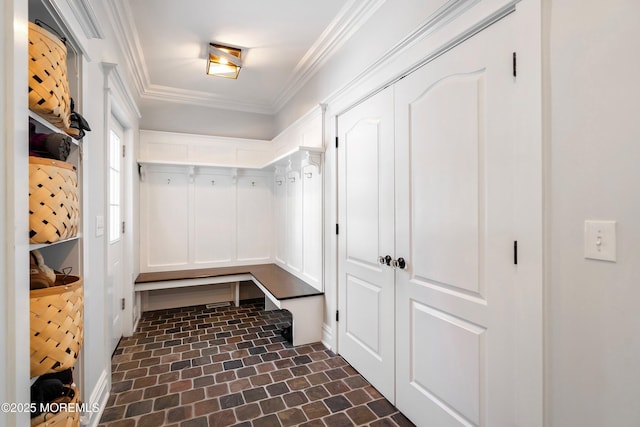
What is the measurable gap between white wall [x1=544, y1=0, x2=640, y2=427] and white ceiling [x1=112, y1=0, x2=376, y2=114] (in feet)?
5.12

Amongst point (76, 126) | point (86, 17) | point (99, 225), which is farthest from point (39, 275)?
point (86, 17)

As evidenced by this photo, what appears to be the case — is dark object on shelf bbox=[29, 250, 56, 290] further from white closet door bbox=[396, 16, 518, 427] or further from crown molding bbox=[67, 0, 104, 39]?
white closet door bbox=[396, 16, 518, 427]

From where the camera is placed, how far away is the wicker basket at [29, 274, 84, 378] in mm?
967

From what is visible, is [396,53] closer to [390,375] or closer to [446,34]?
[446,34]

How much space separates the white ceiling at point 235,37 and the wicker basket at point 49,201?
1808 mm

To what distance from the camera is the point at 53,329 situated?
101cm

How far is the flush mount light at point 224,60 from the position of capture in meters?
2.85

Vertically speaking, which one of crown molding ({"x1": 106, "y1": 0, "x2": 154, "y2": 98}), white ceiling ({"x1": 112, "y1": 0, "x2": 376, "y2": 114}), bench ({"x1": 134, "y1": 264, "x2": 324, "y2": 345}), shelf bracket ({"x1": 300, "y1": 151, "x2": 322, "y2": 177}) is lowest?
bench ({"x1": 134, "y1": 264, "x2": 324, "y2": 345})

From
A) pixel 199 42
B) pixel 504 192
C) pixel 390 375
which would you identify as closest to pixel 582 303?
pixel 504 192

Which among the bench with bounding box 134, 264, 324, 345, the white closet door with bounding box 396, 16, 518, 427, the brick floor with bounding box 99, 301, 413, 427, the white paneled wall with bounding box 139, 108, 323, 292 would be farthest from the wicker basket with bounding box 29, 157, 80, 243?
the white paneled wall with bounding box 139, 108, 323, 292

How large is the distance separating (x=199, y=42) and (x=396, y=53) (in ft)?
6.47

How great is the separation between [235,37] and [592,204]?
2892 mm

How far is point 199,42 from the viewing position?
110 inches

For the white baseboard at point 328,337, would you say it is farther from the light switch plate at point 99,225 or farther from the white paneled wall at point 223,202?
the light switch plate at point 99,225
